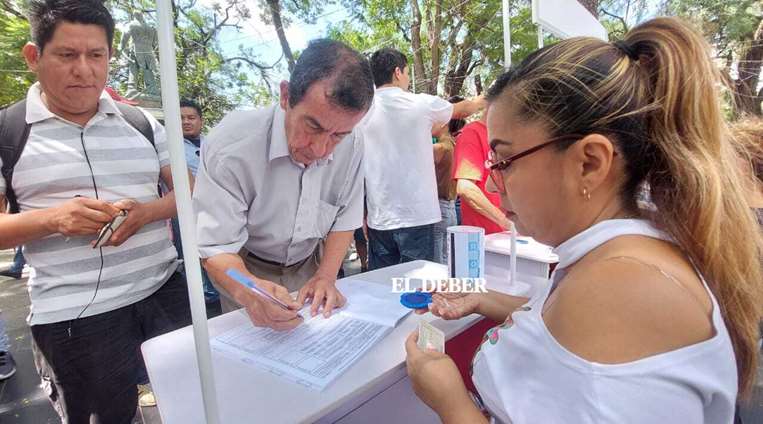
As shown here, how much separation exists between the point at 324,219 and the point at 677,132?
4.26 ft

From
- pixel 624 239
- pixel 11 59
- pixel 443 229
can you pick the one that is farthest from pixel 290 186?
pixel 11 59

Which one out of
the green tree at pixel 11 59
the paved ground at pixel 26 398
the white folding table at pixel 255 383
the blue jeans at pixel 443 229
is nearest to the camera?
the white folding table at pixel 255 383

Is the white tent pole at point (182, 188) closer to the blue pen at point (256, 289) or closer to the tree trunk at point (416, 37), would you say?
the blue pen at point (256, 289)

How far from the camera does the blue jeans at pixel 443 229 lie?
9.53 ft

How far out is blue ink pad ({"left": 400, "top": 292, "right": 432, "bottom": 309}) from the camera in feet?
4.10

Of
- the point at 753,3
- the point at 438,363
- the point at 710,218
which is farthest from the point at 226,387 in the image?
the point at 753,3

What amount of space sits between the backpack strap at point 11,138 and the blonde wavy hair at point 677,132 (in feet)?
5.03

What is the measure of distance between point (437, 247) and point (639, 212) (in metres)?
2.18

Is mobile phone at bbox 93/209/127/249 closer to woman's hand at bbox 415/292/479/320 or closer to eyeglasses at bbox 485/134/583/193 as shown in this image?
woman's hand at bbox 415/292/479/320

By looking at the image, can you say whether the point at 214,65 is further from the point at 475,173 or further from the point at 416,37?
the point at 475,173

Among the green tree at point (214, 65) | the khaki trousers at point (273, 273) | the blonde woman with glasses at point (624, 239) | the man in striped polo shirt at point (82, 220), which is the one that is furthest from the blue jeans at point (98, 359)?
the green tree at point (214, 65)

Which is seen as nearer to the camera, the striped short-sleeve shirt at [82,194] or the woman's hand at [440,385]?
the woman's hand at [440,385]

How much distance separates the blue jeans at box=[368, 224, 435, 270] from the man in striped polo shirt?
5.09 feet

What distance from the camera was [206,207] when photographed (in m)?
1.42
